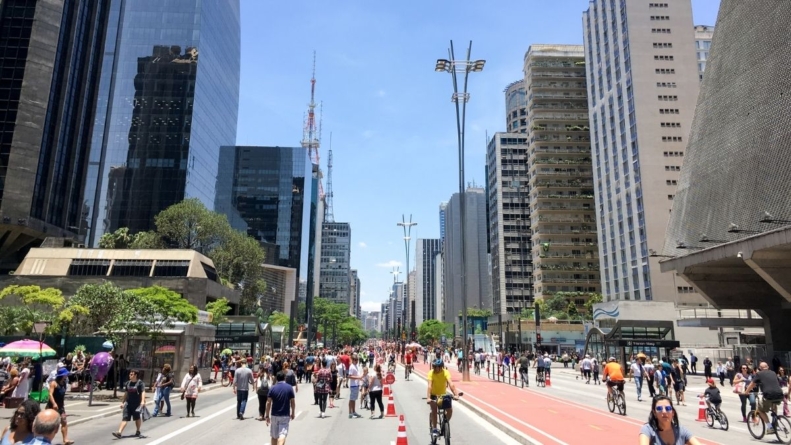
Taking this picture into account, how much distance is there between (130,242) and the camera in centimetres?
7269

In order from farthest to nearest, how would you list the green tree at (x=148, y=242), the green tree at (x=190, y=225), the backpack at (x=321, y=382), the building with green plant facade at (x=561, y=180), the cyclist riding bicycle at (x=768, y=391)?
1. the building with green plant facade at (x=561, y=180)
2. the green tree at (x=148, y=242)
3. the green tree at (x=190, y=225)
4. the backpack at (x=321, y=382)
5. the cyclist riding bicycle at (x=768, y=391)

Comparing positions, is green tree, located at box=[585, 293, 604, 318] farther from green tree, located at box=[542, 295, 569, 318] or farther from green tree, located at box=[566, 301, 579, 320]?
green tree, located at box=[542, 295, 569, 318]

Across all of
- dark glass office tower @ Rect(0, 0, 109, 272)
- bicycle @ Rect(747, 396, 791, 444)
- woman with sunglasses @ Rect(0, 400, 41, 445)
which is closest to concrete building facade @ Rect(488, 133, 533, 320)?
dark glass office tower @ Rect(0, 0, 109, 272)

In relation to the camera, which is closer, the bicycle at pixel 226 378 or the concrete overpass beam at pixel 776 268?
the bicycle at pixel 226 378

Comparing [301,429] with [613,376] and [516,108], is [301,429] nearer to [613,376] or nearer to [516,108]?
[613,376]

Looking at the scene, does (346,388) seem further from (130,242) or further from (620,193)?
(620,193)

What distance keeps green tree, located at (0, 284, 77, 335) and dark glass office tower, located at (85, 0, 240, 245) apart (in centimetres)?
6444

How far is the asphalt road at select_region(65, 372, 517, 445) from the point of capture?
12.4 metres

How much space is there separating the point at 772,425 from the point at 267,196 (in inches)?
6043

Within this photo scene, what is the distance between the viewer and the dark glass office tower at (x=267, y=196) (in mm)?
155250

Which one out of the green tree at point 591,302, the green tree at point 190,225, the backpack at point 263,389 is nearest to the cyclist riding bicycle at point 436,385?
the backpack at point 263,389

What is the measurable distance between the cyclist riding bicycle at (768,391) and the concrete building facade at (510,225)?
334 feet

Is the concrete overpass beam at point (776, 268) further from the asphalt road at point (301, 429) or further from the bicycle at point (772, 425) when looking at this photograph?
the asphalt road at point (301, 429)

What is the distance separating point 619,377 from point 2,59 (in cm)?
7446
